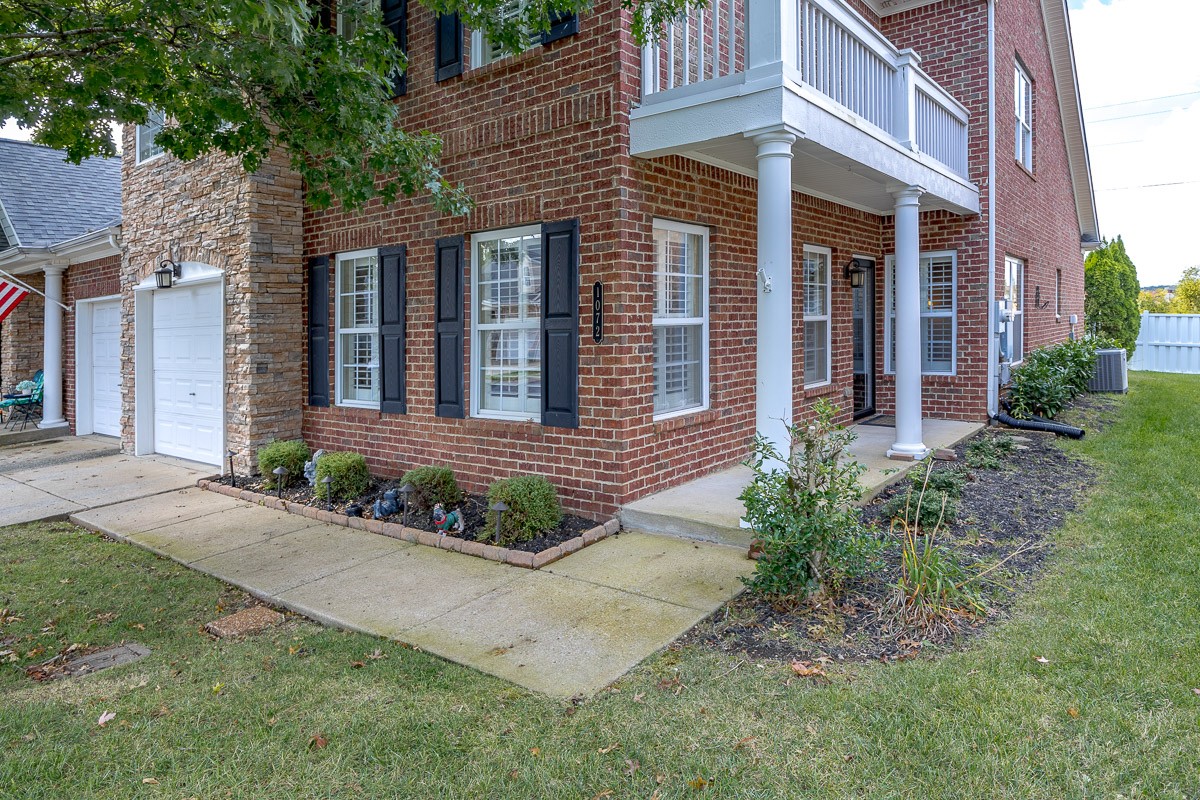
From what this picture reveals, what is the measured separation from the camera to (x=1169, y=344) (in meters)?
21.1

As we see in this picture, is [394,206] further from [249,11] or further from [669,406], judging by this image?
[249,11]

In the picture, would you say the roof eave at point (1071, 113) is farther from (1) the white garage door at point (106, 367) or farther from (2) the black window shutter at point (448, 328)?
(1) the white garage door at point (106, 367)

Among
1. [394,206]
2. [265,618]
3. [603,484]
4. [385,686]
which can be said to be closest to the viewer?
[385,686]

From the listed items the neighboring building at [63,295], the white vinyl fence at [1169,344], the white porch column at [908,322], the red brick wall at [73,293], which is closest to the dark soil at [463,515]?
the white porch column at [908,322]

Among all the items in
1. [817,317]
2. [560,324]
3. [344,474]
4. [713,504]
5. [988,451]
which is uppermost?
[817,317]

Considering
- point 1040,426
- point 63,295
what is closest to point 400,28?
point 1040,426

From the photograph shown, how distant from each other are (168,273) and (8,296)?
3.52 m

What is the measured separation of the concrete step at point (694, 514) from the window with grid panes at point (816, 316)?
2988 millimetres

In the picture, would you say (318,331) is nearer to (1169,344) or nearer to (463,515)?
(463,515)

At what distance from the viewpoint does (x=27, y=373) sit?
13766mm

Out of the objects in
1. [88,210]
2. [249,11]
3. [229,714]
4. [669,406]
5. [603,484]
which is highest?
[88,210]

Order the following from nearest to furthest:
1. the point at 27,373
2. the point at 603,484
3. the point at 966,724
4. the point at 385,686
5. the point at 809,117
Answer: the point at 966,724 → the point at 385,686 → the point at 809,117 → the point at 603,484 → the point at 27,373

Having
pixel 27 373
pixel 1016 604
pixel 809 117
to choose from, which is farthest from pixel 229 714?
pixel 27 373

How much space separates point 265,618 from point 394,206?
4.33 meters
